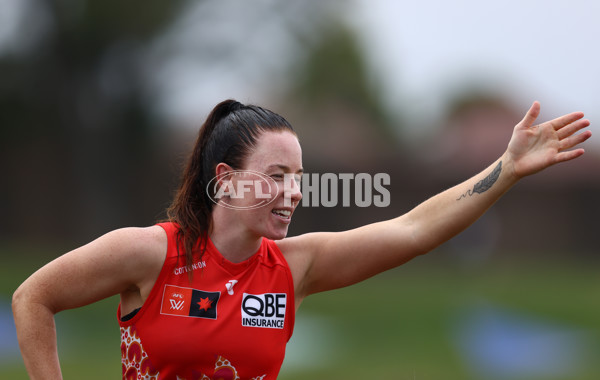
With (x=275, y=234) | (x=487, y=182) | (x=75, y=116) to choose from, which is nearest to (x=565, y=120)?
(x=487, y=182)

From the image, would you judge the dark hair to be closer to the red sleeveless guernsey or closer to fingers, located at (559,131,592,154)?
the red sleeveless guernsey

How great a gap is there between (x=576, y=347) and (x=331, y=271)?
1228 cm

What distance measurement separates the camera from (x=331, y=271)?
13.8ft

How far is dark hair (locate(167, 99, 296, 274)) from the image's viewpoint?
13.2 feet

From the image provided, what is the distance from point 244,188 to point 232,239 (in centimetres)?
26

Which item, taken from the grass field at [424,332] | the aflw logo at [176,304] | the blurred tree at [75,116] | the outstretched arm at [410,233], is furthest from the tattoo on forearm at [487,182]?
the blurred tree at [75,116]

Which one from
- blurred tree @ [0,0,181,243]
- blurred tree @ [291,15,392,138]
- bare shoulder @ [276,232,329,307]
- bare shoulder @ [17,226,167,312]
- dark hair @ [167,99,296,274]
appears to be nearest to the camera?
bare shoulder @ [17,226,167,312]

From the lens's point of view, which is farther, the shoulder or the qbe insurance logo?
the qbe insurance logo

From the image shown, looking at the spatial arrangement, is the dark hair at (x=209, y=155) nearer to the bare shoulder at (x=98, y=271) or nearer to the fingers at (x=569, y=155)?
the bare shoulder at (x=98, y=271)

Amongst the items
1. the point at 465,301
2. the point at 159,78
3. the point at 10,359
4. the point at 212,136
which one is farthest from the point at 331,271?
the point at 159,78

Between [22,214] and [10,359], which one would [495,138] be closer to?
[22,214]

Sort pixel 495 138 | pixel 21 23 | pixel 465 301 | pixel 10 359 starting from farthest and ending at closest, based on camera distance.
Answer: pixel 495 138 < pixel 21 23 < pixel 465 301 < pixel 10 359

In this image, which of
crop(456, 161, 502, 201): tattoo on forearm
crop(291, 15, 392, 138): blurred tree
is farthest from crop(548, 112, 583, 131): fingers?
crop(291, 15, 392, 138): blurred tree

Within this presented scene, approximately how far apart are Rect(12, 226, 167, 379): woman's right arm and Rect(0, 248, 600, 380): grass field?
758 cm
